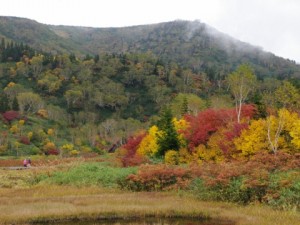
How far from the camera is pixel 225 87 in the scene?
193375 mm

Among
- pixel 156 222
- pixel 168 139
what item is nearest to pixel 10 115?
pixel 168 139

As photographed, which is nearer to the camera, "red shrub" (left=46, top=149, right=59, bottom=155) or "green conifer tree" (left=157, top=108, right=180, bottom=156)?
"green conifer tree" (left=157, top=108, right=180, bottom=156)

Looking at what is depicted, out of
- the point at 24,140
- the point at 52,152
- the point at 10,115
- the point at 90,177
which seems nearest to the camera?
the point at 90,177

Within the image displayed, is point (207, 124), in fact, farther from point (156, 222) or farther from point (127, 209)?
point (156, 222)

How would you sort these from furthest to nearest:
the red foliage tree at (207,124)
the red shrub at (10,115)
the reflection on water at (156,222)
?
the red shrub at (10,115), the red foliage tree at (207,124), the reflection on water at (156,222)

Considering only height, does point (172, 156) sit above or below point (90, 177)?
below

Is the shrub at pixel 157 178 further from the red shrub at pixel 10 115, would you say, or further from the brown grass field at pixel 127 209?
the red shrub at pixel 10 115

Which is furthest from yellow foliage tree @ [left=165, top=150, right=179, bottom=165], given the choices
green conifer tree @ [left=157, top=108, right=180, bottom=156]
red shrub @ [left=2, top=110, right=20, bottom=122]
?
red shrub @ [left=2, top=110, right=20, bottom=122]

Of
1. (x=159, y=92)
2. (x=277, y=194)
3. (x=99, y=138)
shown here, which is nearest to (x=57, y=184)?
(x=277, y=194)

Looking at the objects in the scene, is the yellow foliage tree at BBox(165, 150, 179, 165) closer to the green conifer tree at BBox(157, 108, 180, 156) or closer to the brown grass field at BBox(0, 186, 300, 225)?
the green conifer tree at BBox(157, 108, 180, 156)

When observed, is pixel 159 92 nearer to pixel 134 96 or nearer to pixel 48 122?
pixel 134 96

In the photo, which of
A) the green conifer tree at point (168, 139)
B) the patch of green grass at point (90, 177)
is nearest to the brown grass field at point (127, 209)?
the patch of green grass at point (90, 177)

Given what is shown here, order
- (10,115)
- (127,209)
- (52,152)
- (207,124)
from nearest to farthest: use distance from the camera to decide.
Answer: (127,209) → (207,124) → (52,152) → (10,115)

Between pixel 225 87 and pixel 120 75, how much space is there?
53333 millimetres
